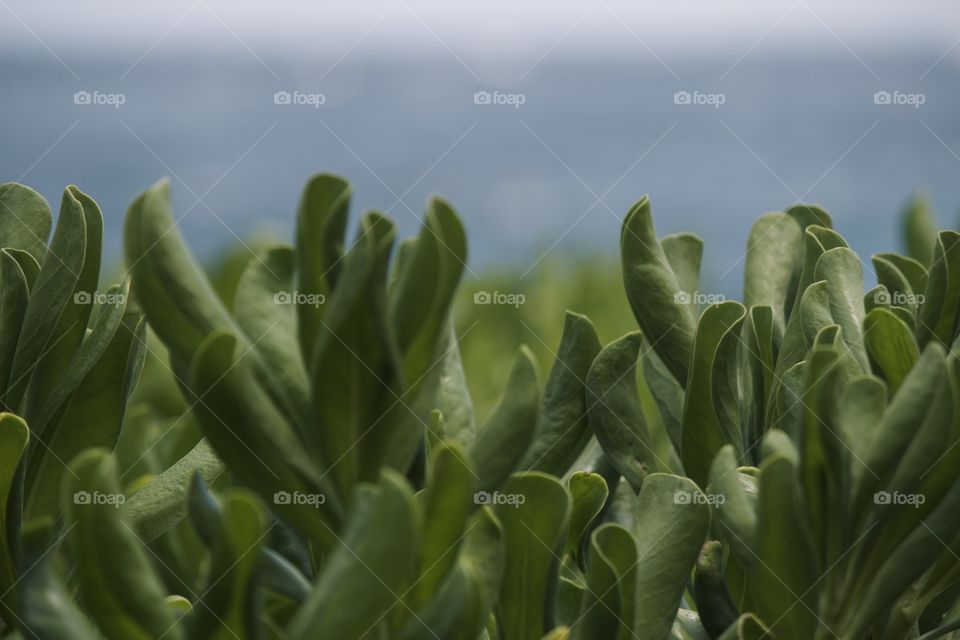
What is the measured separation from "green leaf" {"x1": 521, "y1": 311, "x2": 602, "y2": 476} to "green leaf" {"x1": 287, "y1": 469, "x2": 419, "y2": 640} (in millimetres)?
227

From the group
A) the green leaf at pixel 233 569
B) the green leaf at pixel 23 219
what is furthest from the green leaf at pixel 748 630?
the green leaf at pixel 23 219

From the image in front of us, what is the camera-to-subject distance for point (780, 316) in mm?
702

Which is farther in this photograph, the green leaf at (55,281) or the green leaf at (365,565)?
the green leaf at (55,281)

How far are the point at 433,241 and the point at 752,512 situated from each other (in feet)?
0.63

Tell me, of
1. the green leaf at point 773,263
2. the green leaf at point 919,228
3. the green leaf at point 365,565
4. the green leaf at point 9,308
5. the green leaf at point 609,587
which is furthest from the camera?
the green leaf at point 919,228

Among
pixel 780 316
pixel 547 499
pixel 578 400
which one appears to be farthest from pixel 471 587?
pixel 780 316

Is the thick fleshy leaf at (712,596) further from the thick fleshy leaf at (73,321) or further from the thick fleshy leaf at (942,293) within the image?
the thick fleshy leaf at (73,321)

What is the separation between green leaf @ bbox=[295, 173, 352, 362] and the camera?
42 centimetres

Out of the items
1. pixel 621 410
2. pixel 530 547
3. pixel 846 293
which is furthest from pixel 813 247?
pixel 530 547

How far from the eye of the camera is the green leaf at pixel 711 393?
0.57 meters

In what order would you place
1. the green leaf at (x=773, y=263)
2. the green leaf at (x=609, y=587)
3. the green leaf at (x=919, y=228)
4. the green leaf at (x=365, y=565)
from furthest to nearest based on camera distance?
the green leaf at (x=919, y=228)
the green leaf at (x=773, y=263)
the green leaf at (x=609, y=587)
the green leaf at (x=365, y=565)

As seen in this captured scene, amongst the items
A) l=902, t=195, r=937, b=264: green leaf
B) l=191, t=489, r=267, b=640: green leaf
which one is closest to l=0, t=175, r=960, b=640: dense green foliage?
l=191, t=489, r=267, b=640: green leaf

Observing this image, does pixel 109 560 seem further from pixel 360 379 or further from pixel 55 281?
pixel 55 281

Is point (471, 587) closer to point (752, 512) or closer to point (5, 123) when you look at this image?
point (752, 512)
